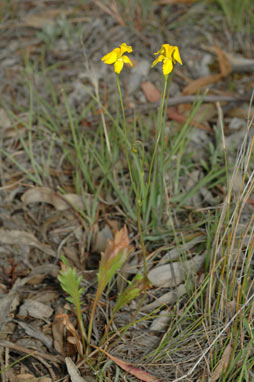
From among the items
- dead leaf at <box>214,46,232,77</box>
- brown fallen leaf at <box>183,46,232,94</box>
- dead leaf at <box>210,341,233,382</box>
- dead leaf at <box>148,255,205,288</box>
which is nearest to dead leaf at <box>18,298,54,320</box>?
dead leaf at <box>148,255,205,288</box>

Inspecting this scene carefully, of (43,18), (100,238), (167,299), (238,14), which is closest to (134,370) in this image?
(167,299)

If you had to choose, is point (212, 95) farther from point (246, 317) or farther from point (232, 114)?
point (246, 317)

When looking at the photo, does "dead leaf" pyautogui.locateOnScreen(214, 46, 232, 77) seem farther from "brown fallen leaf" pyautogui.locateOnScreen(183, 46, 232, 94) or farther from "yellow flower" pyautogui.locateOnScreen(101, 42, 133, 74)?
"yellow flower" pyautogui.locateOnScreen(101, 42, 133, 74)

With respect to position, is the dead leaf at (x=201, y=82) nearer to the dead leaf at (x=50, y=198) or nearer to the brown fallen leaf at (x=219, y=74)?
the brown fallen leaf at (x=219, y=74)

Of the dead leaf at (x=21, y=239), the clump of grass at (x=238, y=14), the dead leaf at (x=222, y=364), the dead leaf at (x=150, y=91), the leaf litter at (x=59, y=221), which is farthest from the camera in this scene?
→ the clump of grass at (x=238, y=14)

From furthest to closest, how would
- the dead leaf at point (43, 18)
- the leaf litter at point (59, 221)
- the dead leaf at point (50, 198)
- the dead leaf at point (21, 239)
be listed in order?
the dead leaf at point (43, 18)
the dead leaf at point (50, 198)
the dead leaf at point (21, 239)
the leaf litter at point (59, 221)

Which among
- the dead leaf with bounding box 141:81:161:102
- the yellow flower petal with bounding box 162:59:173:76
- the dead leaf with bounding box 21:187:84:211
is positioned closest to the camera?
the yellow flower petal with bounding box 162:59:173:76

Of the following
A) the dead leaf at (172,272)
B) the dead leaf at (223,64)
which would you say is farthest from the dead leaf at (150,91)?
the dead leaf at (172,272)
